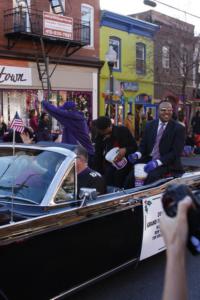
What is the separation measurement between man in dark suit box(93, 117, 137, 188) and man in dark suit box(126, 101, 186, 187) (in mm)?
165

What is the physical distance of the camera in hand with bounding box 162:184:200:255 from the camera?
134cm

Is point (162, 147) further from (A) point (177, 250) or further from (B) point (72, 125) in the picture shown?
(A) point (177, 250)

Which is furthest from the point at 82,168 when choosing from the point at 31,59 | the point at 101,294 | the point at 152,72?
the point at 152,72

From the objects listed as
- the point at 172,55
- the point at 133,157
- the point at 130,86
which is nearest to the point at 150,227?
the point at 133,157

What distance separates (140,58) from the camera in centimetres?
2522

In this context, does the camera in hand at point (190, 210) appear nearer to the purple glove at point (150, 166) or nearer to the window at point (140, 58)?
the purple glove at point (150, 166)

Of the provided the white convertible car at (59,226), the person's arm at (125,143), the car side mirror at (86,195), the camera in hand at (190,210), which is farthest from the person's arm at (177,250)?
the person's arm at (125,143)

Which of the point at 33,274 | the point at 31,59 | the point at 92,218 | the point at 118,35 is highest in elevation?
the point at 118,35

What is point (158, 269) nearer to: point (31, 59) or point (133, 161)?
point (133, 161)

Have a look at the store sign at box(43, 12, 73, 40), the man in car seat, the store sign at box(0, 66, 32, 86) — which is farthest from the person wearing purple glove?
the store sign at box(43, 12, 73, 40)

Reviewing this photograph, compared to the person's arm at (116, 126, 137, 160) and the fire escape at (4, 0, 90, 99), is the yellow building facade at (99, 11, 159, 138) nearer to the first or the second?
the fire escape at (4, 0, 90, 99)

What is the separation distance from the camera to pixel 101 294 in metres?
4.16

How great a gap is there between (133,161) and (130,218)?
1950 millimetres

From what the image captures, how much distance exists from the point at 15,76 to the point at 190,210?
55.8 ft
